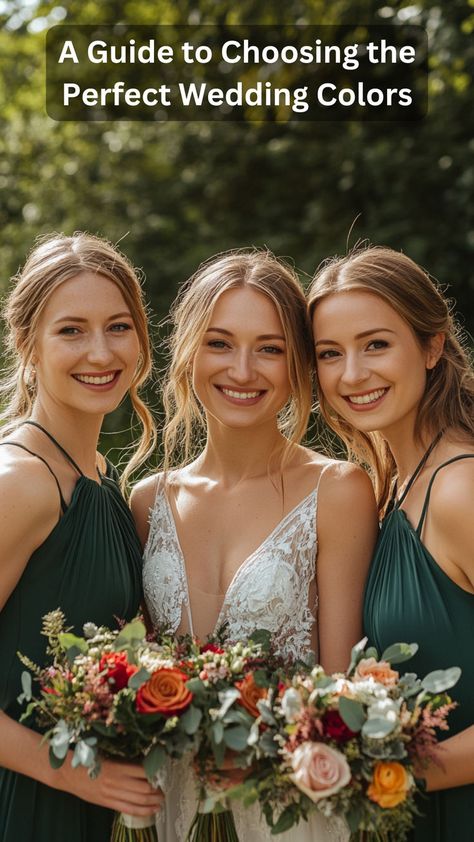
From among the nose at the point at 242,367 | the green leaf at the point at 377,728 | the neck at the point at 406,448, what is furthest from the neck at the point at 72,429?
the green leaf at the point at 377,728

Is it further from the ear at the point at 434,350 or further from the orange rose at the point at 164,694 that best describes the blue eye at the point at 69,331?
the orange rose at the point at 164,694

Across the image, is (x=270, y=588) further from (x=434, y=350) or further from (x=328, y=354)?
(x=434, y=350)

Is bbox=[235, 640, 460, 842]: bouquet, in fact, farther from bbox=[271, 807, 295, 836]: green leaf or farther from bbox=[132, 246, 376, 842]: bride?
bbox=[132, 246, 376, 842]: bride

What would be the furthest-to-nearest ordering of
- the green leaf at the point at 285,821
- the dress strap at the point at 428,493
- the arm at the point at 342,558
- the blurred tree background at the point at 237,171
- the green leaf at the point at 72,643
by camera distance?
the blurred tree background at the point at 237,171 → the arm at the point at 342,558 → the dress strap at the point at 428,493 → the green leaf at the point at 72,643 → the green leaf at the point at 285,821

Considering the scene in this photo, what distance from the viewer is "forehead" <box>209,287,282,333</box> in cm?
386

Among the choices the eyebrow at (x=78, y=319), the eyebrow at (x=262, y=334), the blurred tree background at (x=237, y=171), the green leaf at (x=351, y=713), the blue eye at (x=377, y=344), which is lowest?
the green leaf at (x=351, y=713)

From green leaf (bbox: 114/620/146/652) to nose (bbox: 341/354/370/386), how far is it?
1226mm

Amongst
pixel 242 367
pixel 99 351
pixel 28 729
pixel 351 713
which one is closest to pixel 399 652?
pixel 351 713

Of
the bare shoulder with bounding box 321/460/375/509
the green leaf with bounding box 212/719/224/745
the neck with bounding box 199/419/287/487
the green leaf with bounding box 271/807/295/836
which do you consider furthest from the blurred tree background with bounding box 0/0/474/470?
the green leaf with bounding box 271/807/295/836

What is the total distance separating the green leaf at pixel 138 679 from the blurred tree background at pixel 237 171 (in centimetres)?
548

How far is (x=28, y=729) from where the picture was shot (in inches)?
127

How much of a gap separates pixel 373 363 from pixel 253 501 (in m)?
0.77

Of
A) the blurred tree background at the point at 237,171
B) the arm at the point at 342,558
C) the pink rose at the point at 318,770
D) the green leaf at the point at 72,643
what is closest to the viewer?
the pink rose at the point at 318,770

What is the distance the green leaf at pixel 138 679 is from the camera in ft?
9.05
